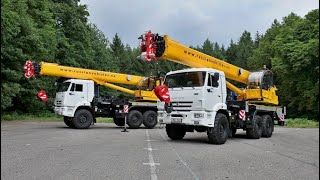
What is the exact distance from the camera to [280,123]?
1938cm

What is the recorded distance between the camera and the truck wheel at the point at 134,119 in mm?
23547

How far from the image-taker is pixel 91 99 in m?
22.8

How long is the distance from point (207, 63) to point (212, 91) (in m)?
2.36

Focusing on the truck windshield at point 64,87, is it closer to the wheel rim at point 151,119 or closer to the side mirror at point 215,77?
the wheel rim at point 151,119

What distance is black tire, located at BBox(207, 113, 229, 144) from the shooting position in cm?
1379

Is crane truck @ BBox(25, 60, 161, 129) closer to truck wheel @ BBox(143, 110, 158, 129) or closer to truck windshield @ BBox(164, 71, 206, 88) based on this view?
truck wheel @ BBox(143, 110, 158, 129)

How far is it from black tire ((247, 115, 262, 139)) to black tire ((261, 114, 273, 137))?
28 centimetres

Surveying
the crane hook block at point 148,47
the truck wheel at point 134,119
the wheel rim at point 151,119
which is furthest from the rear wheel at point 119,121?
the crane hook block at point 148,47

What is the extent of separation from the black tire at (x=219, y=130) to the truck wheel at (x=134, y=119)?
996cm

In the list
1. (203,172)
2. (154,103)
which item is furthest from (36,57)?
(203,172)

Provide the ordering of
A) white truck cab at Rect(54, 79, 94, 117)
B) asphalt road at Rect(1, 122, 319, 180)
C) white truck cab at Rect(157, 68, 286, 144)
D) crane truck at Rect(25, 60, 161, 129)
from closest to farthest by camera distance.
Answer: asphalt road at Rect(1, 122, 319, 180) → white truck cab at Rect(157, 68, 286, 144) → white truck cab at Rect(54, 79, 94, 117) → crane truck at Rect(25, 60, 161, 129)

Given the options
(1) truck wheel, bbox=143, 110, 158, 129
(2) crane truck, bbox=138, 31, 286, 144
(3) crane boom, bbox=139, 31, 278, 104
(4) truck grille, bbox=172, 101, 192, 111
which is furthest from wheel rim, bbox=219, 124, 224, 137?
(1) truck wheel, bbox=143, 110, 158, 129

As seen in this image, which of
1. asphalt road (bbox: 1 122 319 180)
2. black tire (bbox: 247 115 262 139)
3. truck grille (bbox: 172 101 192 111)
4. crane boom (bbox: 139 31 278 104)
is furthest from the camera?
black tire (bbox: 247 115 262 139)

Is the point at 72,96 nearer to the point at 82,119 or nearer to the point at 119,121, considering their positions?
the point at 82,119
